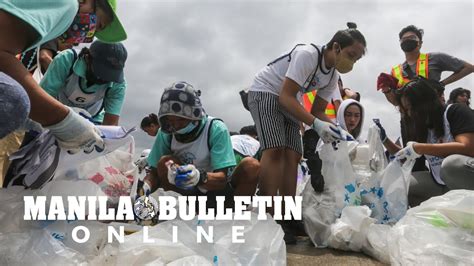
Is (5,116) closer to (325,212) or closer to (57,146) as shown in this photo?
(57,146)

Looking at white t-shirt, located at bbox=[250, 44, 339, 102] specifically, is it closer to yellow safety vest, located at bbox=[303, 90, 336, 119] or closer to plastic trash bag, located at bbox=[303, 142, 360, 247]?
plastic trash bag, located at bbox=[303, 142, 360, 247]

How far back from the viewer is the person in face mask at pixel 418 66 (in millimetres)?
2949

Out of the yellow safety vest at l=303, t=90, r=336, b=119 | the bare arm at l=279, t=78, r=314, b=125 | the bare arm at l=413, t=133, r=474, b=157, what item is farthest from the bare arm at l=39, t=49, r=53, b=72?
the bare arm at l=413, t=133, r=474, b=157

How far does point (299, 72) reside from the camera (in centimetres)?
207

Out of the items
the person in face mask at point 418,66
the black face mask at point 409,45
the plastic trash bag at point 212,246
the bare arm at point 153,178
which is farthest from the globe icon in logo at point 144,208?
the black face mask at point 409,45

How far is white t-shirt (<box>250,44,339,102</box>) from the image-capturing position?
2080 millimetres

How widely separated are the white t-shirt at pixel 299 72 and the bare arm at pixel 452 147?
656 mm

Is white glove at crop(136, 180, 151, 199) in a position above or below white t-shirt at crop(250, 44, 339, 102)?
below

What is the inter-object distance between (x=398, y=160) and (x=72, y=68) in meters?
1.86

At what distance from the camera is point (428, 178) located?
2383mm

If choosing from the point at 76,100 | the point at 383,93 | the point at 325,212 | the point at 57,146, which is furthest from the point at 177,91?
the point at 383,93

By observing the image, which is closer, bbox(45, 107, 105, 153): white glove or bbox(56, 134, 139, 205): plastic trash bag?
bbox(45, 107, 105, 153): white glove

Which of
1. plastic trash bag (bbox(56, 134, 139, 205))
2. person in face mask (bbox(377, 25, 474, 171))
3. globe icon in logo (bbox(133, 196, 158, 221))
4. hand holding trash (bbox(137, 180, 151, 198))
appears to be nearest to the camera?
plastic trash bag (bbox(56, 134, 139, 205))

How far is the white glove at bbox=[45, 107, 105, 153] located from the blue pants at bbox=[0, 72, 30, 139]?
0.31 m
